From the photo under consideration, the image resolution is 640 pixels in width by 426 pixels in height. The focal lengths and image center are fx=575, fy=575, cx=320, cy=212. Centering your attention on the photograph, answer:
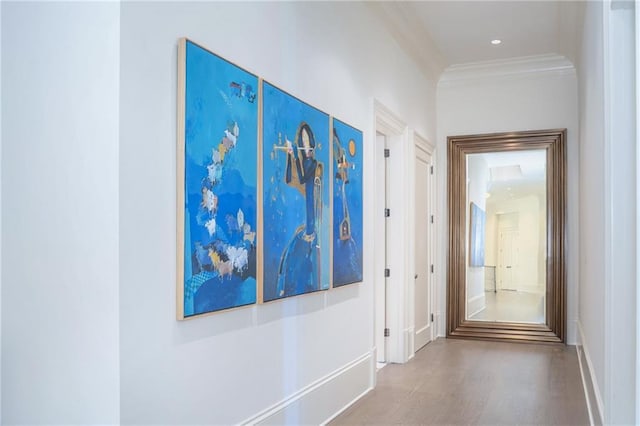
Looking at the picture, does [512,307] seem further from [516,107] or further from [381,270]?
[516,107]

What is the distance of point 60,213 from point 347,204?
7.51ft

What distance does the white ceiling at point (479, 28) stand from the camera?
5234 mm

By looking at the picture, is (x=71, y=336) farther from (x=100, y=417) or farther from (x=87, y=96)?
(x=87, y=96)

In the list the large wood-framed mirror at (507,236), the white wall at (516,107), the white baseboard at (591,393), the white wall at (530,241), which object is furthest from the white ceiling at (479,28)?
the white baseboard at (591,393)

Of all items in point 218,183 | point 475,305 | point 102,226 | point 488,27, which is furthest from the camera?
point 475,305

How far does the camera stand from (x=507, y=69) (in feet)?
23.1

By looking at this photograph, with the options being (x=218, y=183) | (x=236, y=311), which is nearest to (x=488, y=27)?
(x=218, y=183)

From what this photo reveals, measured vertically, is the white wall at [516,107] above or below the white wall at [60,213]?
above

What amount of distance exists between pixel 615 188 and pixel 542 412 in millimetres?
2234

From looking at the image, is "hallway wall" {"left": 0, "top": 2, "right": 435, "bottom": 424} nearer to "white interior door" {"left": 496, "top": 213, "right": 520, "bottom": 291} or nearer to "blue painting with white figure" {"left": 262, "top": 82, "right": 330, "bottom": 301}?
"blue painting with white figure" {"left": 262, "top": 82, "right": 330, "bottom": 301}

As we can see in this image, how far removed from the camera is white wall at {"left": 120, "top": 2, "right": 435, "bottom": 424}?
7.22 ft

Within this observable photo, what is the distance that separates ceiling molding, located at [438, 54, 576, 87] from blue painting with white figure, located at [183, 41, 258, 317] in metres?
4.84

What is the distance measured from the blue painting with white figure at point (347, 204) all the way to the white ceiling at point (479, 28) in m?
1.37

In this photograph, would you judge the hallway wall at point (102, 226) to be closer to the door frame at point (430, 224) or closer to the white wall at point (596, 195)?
the white wall at point (596, 195)
